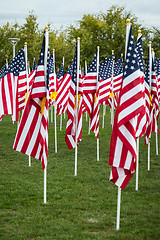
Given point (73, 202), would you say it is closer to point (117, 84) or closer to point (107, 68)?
point (107, 68)

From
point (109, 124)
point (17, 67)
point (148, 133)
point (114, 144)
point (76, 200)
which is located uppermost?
point (17, 67)

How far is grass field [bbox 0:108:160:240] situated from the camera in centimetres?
806

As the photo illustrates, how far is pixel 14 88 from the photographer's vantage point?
15.8 m

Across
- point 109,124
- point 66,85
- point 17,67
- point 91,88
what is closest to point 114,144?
point 91,88

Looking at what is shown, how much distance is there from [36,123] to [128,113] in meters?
2.77

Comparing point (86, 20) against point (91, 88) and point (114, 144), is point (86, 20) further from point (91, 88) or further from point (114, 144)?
point (114, 144)

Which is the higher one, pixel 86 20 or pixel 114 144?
pixel 86 20

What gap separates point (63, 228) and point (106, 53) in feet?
155

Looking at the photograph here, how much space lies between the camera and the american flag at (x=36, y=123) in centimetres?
955

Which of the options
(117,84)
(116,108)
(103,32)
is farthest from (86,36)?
(116,108)

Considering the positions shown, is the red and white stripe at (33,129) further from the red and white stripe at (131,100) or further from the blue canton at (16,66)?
the blue canton at (16,66)

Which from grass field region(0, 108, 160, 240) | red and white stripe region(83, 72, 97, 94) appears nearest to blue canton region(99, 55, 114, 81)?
red and white stripe region(83, 72, 97, 94)

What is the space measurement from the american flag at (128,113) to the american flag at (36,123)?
225cm

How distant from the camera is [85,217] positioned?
8.92 meters
